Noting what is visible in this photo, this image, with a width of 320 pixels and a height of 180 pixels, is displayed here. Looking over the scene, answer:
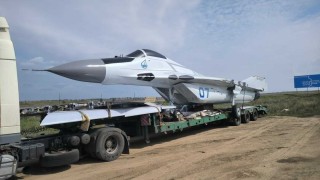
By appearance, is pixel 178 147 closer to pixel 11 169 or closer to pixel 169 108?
pixel 169 108

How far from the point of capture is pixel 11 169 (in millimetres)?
6820

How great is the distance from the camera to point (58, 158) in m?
7.78

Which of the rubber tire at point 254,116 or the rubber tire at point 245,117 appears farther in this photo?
the rubber tire at point 254,116

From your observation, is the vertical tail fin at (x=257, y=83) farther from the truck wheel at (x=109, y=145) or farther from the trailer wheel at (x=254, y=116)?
the truck wheel at (x=109, y=145)

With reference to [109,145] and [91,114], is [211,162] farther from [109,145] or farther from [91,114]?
[91,114]

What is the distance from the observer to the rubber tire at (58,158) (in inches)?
302

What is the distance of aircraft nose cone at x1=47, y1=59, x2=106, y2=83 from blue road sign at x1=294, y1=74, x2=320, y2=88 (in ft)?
130

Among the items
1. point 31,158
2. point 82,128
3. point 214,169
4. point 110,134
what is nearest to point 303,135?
point 214,169

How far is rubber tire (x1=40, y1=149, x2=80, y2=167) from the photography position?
766cm

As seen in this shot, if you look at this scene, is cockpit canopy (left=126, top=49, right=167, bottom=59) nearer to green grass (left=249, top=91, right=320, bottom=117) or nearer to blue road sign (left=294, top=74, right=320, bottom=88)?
green grass (left=249, top=91, right=320, bottom=117)

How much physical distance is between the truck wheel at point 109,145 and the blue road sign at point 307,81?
40.2 m

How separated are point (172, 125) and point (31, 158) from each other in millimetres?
5516

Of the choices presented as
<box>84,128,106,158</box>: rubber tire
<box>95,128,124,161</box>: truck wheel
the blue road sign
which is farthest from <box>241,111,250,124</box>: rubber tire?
the blue road sign

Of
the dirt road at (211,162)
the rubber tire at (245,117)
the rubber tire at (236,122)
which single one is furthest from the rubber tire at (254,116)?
the dirt road at (211,162)
